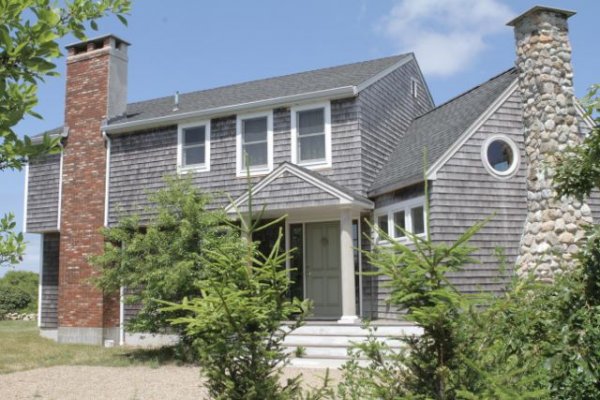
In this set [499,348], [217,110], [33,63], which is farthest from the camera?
[217,110]

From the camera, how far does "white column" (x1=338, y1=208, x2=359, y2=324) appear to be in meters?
12.0

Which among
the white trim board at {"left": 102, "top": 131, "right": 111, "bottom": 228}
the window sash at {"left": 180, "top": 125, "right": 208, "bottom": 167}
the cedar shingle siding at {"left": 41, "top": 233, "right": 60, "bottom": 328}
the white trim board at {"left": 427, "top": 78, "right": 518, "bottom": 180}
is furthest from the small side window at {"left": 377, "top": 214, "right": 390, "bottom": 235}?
the cedar shingle siding at {"left": 41, "top": 233, "right": 60, "bottom": 328}

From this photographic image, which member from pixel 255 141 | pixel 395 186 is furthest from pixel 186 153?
pixel 395 186

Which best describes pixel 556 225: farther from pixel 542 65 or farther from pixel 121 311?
pixel 121 311

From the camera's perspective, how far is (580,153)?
14.9 ft

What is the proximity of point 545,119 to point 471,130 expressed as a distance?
1.42m

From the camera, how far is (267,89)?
52.7 ft

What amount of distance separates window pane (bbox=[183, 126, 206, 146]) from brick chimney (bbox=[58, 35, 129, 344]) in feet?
8.28

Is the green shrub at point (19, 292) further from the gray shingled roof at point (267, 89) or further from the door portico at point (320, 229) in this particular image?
the door portico at point (320, 229)

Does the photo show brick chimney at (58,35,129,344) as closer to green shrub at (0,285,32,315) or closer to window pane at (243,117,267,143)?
window pane at (243,117,267,143)

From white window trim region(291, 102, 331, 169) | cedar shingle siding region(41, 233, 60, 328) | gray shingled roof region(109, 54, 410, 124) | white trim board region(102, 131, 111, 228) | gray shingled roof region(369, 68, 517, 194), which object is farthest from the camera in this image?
cedar shingle siding region(41, 233, 60, 328)

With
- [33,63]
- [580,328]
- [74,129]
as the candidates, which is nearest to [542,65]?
[580,328]

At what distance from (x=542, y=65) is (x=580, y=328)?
364 inches

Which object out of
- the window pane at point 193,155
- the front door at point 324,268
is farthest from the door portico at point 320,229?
the window pane at point 193,155
